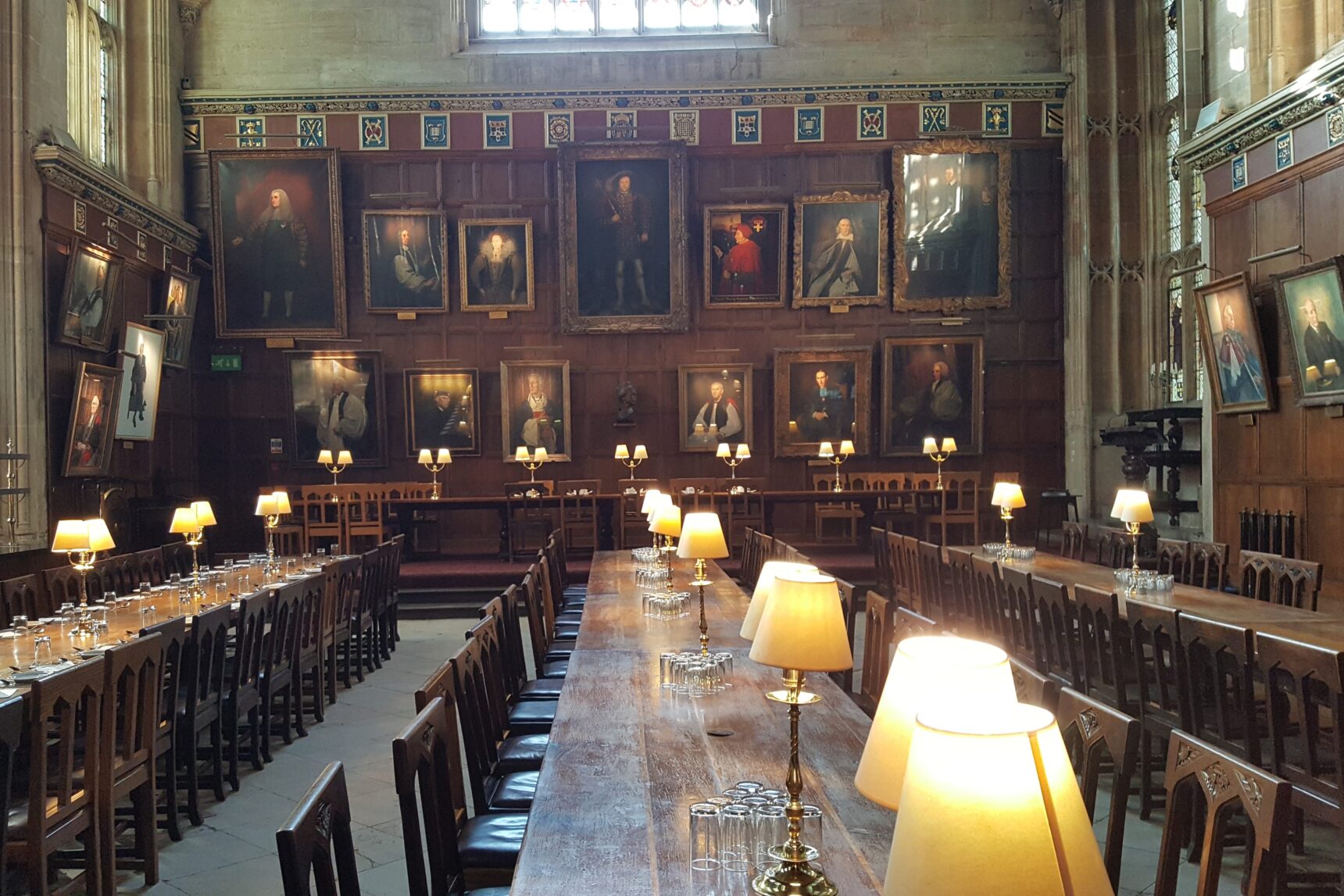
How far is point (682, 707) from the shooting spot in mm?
3326

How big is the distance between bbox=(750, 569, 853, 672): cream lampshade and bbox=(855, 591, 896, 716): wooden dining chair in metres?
1.94

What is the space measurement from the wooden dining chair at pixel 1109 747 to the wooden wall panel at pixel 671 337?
12.4 meters

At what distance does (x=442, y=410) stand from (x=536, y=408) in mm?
1373

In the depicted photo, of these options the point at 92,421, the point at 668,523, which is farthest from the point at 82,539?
the point at 92,421

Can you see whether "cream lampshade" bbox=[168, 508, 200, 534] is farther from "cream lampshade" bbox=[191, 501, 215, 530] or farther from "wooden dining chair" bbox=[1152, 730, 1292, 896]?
"wooden dining chair" bbox=[1152, 730, 1292, 896]

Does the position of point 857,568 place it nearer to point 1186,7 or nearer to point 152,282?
point 1186,7

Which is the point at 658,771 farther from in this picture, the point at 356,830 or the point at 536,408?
→ the point at 536,408

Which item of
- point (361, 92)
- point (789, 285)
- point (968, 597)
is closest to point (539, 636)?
point (968, 597)

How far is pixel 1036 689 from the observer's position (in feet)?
8.55

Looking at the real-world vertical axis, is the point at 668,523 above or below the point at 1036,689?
above

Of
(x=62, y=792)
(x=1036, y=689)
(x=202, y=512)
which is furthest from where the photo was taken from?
(x=202, y=512)

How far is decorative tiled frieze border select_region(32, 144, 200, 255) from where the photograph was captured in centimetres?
1016

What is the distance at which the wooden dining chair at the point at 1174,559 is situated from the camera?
6.74 m

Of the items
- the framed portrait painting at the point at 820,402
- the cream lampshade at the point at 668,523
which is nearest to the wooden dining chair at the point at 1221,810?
the cream lampshade at the point at 668,523
